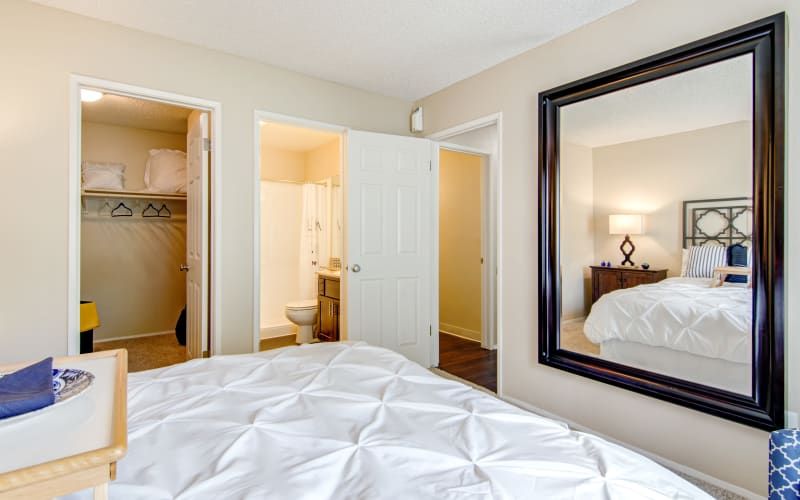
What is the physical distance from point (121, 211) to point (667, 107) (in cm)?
545

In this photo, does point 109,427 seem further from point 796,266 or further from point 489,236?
point 489,236

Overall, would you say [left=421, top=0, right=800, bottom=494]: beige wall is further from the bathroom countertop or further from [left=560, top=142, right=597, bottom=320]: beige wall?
the bathroom countertop

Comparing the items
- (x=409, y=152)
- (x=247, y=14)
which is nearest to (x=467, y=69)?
(x=409, y=152)

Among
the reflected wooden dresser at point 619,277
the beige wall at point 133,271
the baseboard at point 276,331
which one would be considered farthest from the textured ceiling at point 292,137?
the reflected wooden dresser at point 619,277

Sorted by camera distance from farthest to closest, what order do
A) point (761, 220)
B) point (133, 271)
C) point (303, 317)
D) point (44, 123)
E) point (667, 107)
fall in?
point (133, 271) → point (303, 317) → point (44, 123) → point (667, 107) → point (761, 220)

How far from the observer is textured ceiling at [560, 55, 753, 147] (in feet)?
6.51

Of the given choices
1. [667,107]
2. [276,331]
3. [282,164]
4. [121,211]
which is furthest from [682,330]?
[121,211]

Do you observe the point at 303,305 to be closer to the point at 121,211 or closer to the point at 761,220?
the point at 121,211

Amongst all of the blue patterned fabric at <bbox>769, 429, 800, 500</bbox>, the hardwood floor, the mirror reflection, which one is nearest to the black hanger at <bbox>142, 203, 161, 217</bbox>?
the hardwood floor

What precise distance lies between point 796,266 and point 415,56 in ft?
8.49

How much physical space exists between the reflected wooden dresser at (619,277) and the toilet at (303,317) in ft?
10.5

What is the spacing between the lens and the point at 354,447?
107 cm

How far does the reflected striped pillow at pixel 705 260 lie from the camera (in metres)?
2.05

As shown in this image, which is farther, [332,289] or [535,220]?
[332,289]
